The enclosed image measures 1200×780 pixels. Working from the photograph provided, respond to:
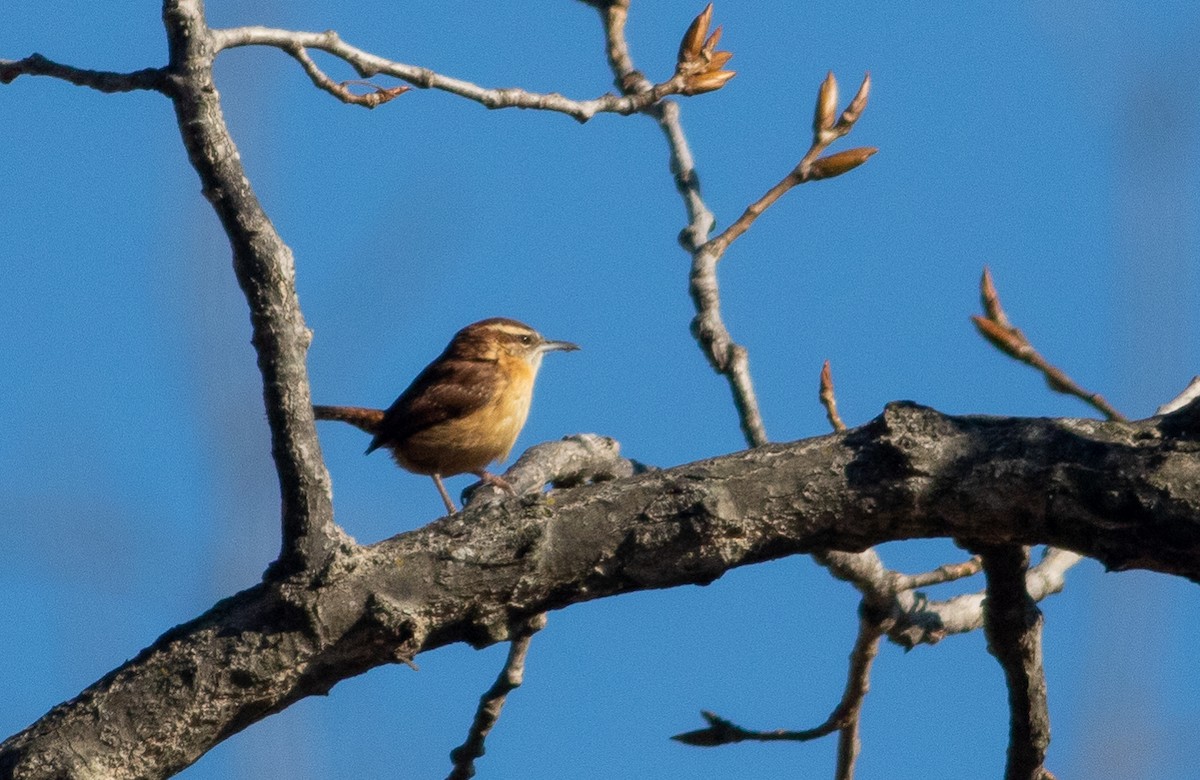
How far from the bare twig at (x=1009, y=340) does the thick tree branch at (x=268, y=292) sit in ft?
5.99

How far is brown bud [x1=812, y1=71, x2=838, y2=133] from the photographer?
462 cm

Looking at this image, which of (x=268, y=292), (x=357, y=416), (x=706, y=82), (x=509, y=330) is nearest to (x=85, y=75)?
(x=268, y=292)

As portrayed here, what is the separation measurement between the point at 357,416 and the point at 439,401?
0.58 metres

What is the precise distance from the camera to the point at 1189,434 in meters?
2.71

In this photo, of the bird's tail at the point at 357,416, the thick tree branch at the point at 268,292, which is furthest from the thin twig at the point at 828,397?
the bird's tail at the point at 357,416

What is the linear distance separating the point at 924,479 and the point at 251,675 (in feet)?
4.85

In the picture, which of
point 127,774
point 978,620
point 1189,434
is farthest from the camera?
point 978,620

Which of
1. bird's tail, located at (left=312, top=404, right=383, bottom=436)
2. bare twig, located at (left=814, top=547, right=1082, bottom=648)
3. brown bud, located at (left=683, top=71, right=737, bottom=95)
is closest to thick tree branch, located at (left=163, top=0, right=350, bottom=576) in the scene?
bare twig, located at (left=814, top=547, right=1082, bottom=648)

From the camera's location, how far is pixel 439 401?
23.7ft

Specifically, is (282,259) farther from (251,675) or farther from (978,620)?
(978,620)

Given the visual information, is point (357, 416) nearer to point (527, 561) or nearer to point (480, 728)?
point (480, 728)

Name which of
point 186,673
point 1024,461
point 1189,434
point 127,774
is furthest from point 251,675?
point 1189,434

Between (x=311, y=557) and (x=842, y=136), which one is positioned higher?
(x=842, y=136)

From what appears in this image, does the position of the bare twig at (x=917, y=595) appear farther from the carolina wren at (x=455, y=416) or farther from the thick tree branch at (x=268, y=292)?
the carolina wren at (x=455, y=416)
